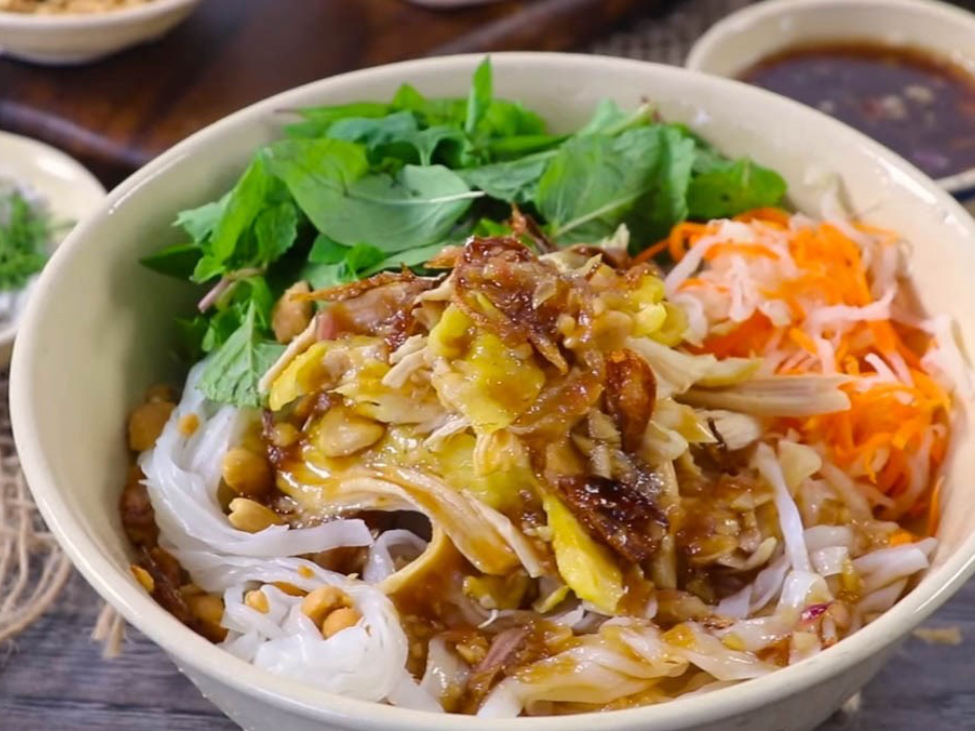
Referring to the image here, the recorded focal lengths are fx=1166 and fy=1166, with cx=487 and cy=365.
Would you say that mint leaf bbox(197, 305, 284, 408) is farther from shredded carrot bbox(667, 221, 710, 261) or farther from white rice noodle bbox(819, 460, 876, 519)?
white rice noodle bbox(819, 460, 876, 519)

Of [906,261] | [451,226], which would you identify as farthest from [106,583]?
[906,261]

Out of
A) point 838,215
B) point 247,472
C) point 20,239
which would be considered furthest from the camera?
point 20,239

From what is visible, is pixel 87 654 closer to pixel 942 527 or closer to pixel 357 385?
pixel 357 385

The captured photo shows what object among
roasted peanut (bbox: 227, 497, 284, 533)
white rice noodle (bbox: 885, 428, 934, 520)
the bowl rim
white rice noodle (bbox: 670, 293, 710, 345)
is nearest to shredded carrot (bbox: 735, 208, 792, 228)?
white rice noodle (bbox: 670, 293, 710, 345)

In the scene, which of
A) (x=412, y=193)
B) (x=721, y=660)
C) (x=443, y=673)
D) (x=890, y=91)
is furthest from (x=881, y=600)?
(x=890, y=91)

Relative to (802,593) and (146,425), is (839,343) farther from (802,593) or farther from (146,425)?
(146,425)

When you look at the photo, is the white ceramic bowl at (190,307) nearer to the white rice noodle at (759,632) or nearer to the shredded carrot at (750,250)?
the white rice noodle at (759,632)

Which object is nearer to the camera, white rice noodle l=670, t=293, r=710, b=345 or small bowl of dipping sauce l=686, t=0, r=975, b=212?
white rice noodle l=670, t=293, r=710, b=345
